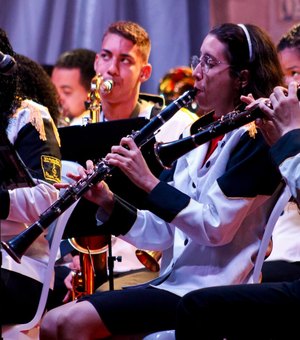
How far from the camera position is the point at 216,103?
3.08 meters

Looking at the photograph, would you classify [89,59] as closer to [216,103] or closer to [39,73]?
[39,73]

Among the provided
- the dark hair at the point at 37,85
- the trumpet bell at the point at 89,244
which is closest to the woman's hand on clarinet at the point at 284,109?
the trumpet bell at the point at 89,244

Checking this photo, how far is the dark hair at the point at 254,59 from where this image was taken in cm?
304

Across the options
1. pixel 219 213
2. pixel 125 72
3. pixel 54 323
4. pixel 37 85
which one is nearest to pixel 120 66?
pixel 125 72

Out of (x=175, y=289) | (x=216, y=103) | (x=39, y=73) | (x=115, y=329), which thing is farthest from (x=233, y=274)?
(x=39, y=73)

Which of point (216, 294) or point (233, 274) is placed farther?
point (233, 274)

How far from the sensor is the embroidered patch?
10.1 feet

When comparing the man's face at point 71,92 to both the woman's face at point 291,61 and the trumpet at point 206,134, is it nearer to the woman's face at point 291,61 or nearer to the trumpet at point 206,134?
the woman's face at point 291,61

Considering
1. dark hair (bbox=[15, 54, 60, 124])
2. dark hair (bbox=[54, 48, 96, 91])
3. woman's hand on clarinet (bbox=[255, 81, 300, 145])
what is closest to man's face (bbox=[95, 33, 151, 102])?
dark hair (bbox=[15, 54, 60, 124])

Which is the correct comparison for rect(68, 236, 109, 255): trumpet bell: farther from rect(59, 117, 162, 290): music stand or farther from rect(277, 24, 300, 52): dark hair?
rect(277, 24, 300, 52): dark hair

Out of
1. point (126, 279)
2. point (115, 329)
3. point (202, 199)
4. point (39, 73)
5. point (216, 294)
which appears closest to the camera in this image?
point (216, 294)

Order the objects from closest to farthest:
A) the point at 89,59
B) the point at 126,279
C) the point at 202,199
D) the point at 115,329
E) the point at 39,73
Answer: the point at 115,329, the point at 202,199, the point at 126,279, the point at 39,73, the point at 89,59

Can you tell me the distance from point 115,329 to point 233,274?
42 cm

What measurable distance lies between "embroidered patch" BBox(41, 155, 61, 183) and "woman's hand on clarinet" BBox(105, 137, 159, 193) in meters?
0.32
